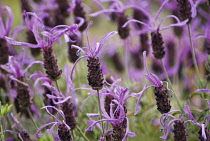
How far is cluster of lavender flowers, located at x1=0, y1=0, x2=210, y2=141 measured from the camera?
3.53ft

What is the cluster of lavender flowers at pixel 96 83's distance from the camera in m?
1.08

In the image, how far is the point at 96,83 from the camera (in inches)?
42.1

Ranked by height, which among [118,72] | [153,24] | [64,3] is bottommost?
[118,72]

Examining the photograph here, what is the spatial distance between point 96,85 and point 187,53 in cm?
119

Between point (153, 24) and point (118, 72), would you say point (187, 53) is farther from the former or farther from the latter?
point (153, 24)

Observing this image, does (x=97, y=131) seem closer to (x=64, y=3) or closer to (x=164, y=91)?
(x=164, y=91)

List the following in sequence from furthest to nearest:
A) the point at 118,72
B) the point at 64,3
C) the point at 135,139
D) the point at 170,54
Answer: the point at 118,72
the point at 170,54
the point at 64,3
the point at 135,139

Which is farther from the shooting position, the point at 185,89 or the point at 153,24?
the point at 185,89

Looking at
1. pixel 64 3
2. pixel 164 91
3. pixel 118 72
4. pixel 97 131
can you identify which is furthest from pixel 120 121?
pixel 118 72

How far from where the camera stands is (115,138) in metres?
1.01

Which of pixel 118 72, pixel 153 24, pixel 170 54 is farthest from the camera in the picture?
pixel 118 72

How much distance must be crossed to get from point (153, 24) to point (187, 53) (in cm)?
92

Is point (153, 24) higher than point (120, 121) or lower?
higher

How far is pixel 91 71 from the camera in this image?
1074mm
